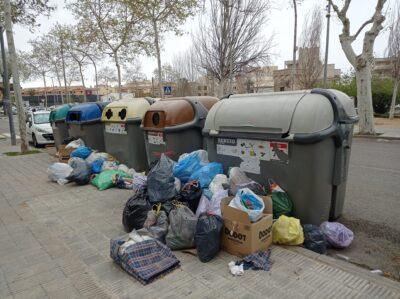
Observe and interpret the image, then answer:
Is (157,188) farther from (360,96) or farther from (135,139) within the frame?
(360,96)

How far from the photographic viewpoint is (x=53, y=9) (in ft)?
42.1

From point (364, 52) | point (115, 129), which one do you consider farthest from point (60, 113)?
point (364, 52)

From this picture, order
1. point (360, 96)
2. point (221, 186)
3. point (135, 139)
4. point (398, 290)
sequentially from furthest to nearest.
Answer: point (360, 96) < point (135, 139) < point (221, 186) < point (398, 290)

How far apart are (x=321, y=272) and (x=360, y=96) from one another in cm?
1145

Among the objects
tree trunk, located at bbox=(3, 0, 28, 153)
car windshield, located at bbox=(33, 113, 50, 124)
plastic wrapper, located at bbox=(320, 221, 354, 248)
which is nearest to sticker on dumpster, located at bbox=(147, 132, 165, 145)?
plastic wrapper, located at bbox=(320, 221, 354, 248)

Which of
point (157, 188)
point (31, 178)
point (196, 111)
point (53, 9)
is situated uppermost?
point (53, 9)

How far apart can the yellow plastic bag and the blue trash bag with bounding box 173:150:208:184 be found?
54.2 inches

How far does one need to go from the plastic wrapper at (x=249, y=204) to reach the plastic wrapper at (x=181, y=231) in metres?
0.43

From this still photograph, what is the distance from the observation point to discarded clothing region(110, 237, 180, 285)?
2676 millimetres

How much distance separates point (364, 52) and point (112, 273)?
12.2m

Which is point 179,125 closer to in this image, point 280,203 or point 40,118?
point 280,203

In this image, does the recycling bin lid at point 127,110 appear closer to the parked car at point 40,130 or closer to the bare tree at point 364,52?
the parked car at point 40,130

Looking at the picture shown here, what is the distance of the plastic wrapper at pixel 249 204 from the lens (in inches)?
114

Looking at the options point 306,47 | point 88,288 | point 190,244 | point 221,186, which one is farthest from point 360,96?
point 306,47
